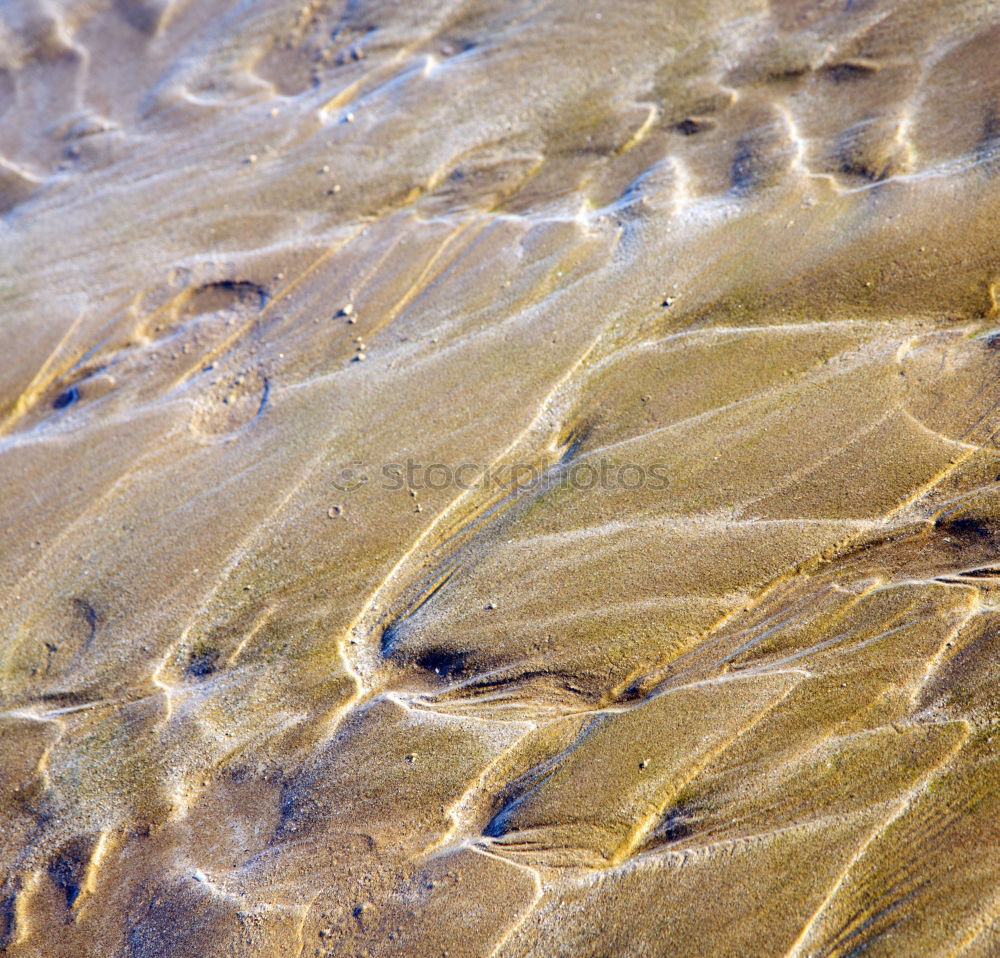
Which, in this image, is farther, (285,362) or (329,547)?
(285,362)

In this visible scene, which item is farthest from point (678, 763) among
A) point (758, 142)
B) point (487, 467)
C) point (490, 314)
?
point (758, 142)

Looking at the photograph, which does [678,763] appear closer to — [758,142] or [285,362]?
[285,362]

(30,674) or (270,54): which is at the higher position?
(270,54)

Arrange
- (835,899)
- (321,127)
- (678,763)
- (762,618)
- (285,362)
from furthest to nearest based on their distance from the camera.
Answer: (321,127)
(285,362)
(762,618)
(678,763)
(835,899)

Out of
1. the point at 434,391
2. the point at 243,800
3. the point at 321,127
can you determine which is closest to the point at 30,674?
the point at 243,800

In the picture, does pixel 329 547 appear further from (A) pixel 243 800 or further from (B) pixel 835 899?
(B) pixel 835 899

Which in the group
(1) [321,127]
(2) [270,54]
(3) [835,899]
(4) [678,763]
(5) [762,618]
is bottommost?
(3) [835,899]

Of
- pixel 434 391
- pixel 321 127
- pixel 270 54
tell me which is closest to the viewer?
pixel 434 391
